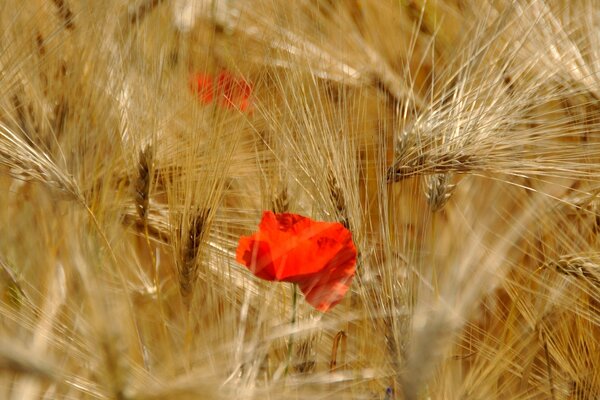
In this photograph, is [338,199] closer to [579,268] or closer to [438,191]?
[438,191]

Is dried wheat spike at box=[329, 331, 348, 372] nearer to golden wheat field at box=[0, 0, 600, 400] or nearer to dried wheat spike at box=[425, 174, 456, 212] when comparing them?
golden wheat field at box=[0, 0, 600, 400]

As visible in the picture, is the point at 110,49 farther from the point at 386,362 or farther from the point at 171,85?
the point at 386,362

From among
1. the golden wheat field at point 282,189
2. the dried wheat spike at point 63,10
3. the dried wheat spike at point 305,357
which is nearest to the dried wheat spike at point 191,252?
the golden wheat field at point 282,189

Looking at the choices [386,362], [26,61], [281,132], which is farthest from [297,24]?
[386,362]

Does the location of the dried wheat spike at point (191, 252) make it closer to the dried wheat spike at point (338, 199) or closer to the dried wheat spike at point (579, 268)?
the dried wheat spike at point (338, 199)

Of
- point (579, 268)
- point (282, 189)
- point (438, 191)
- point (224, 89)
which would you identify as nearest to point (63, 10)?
point (224, 89)
